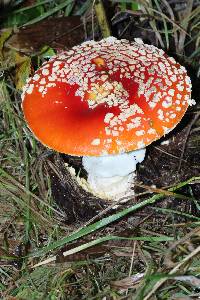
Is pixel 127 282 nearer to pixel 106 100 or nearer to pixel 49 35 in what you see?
pixel 106 100

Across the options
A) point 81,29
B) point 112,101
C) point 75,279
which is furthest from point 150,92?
point 81,29

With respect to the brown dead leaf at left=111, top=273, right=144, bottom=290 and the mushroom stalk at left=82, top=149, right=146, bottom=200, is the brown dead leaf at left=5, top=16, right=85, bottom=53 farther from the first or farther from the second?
the brown dead leaf at left=111, top=273, right=144, bottom=290

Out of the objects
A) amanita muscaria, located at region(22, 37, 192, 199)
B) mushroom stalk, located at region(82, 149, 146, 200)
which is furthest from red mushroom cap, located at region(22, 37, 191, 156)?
→ mushroom stalk, located at region(82, 149, 146, 200)

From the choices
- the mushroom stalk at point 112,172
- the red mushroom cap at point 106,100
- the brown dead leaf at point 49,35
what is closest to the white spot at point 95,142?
the red mushroom cap at point 106,100

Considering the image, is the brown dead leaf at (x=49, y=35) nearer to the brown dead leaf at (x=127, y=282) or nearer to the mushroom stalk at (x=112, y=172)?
the mushroom stalk at (x=112, y=172)

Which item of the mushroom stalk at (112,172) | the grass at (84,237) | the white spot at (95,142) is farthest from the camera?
the mushroom stalk at (112,172)

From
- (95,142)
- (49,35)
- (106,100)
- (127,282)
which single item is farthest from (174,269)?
(49,35)
